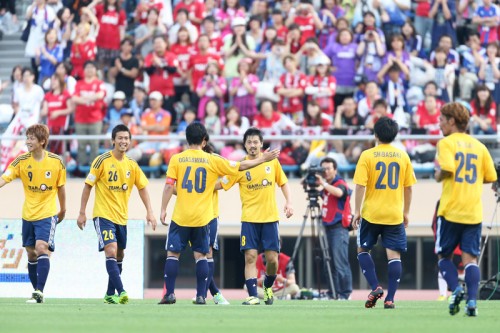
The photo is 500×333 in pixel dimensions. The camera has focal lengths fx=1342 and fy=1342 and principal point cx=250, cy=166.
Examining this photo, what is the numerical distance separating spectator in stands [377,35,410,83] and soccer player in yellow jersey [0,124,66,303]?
9582 millimetres

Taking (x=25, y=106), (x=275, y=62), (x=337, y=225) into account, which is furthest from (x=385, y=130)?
(x=25, y=106)

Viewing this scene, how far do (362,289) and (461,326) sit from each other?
12582mm

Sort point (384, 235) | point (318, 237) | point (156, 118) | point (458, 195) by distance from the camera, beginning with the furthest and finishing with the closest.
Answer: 1. point (156, 118)
2. point (318, 237)
3. point (384, 235)
4. point (458, 195)

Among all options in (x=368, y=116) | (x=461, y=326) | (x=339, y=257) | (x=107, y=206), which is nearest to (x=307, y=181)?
(x=339, y=257)

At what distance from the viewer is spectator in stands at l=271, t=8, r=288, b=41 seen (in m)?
26.0

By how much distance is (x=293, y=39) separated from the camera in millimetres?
25531

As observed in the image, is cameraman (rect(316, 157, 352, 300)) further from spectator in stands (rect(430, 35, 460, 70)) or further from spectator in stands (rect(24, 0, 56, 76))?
spectator in stands (rect(24, 0, 56, 76))

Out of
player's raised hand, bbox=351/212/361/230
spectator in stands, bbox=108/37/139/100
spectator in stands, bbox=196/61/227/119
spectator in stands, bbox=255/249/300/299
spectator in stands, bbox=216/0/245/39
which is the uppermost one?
spectator in stands, bbox=216/0/245/39

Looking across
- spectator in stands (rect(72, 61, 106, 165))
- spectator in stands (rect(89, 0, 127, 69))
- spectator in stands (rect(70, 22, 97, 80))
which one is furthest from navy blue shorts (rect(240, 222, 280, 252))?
spectator in stands (rect(89, 0, 127, 69))

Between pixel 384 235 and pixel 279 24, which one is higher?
pixel 279 24

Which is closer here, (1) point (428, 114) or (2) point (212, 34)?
(1) point (428, 114)

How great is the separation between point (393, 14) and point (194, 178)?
11.4 metres

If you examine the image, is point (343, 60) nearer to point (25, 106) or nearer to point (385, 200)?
point (25, 106)

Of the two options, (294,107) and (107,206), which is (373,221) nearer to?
(107,206)
